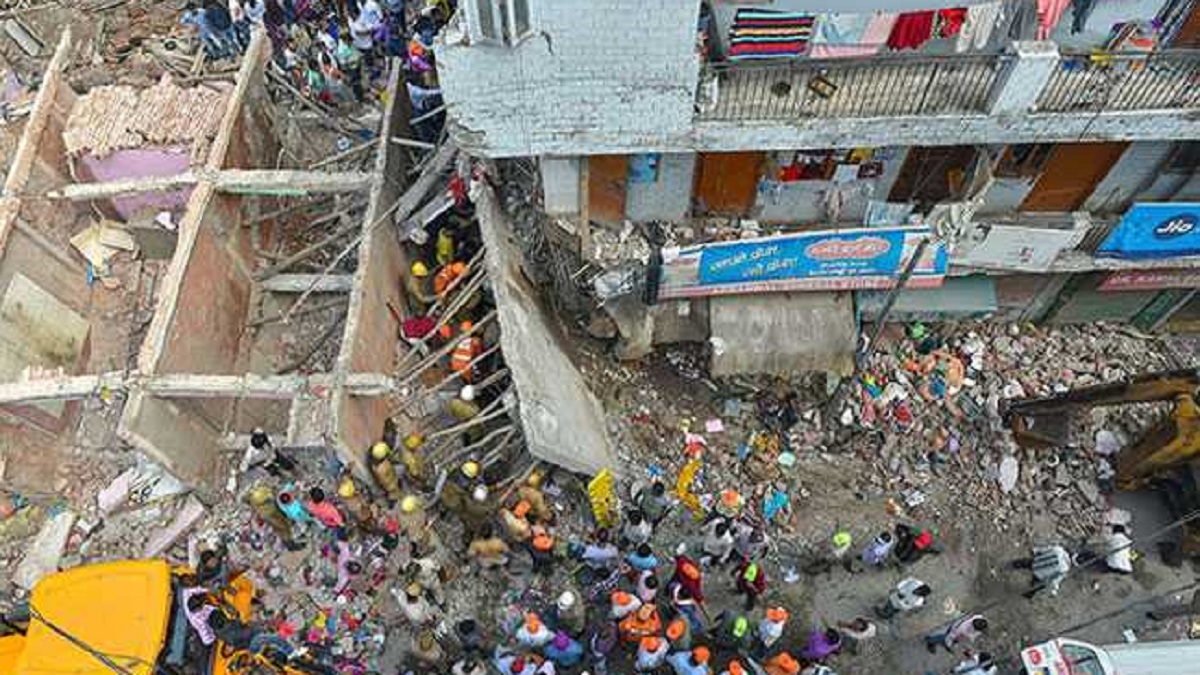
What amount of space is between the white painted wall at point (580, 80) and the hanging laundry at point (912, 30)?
2.34 metres

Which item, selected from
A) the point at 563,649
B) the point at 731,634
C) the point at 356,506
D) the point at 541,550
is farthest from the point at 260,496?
the point at 731,634

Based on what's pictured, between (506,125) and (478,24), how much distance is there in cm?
139

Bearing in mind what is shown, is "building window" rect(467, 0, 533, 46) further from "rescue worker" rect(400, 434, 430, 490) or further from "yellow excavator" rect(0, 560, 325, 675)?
"yellow excavator" rect(0, 560, 325, 675)

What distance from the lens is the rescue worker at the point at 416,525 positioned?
484 inches

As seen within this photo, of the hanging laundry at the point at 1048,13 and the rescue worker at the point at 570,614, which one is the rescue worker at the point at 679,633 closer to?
the rescue worker at the point at 570,614

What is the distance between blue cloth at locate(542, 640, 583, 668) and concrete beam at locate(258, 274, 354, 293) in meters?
6.23

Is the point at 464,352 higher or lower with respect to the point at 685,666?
higher

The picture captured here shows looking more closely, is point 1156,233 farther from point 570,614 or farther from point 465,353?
point 465,353

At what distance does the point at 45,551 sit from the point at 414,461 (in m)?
5.42

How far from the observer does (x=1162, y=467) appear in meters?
13.2

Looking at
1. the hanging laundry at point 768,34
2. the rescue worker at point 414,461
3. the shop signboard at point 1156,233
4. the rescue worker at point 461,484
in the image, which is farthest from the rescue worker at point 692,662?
the shop signboard at point 1156,233

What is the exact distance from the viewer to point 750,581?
12.1 metres

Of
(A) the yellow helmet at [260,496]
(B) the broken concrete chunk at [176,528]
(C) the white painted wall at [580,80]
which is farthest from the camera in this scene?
(B) the broken concrete chunk at [176,528]

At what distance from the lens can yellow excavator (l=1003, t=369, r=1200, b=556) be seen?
12.0 metres
